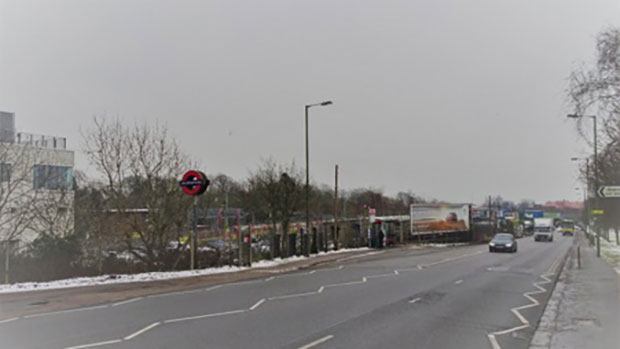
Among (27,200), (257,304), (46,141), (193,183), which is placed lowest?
(257,304)

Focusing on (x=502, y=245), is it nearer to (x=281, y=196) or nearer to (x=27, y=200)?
(x=281, y=196)

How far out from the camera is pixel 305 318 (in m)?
11.8

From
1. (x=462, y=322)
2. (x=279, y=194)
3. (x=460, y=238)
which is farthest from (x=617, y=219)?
(x=462, y=322)

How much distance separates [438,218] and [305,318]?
47.8 meters

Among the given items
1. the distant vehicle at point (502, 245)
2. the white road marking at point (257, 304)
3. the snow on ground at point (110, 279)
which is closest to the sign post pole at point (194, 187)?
the snow on ground at point (110, 279)

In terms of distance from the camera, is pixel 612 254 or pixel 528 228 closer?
pixel 612 254

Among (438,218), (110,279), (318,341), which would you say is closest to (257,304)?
(318,341)

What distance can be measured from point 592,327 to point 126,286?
1362 cm

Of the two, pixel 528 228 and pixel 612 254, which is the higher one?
pixel 612 254

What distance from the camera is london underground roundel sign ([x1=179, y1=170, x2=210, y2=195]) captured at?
893 inches

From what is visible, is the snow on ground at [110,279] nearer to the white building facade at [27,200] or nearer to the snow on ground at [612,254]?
the white building facade at [27,200]

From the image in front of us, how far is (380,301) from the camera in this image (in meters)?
14.6

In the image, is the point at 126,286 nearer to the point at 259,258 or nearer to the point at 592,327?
the point at 259,258

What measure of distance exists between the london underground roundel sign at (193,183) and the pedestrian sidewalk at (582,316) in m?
13.4
